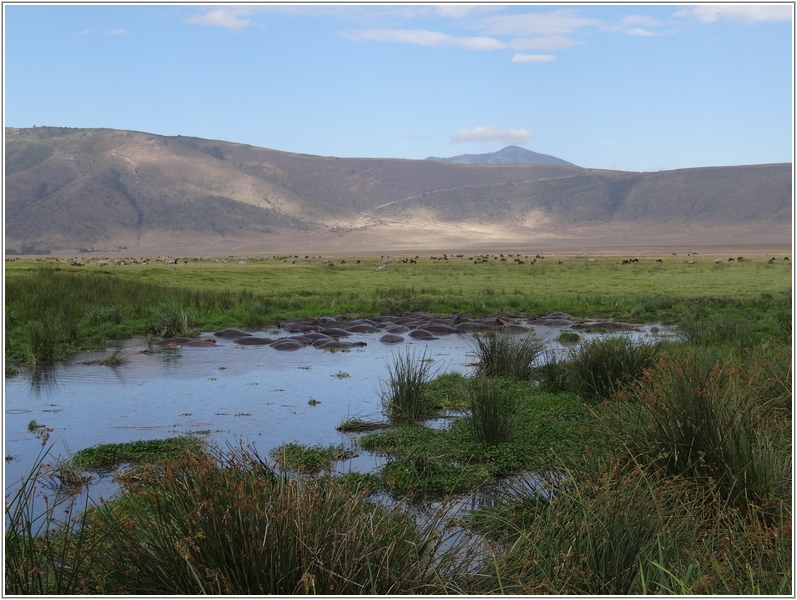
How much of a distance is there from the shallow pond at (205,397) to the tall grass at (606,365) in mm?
1700

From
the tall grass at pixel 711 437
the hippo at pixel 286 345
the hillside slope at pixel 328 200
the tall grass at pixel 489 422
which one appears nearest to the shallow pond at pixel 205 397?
the hippo at pixel 286 345

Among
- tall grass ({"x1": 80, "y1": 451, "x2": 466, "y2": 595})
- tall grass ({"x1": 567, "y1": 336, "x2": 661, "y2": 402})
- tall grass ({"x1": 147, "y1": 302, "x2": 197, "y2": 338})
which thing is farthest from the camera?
tall grass ({"x1": 147, "y1": 302, "x2": 197, "y2": 338})

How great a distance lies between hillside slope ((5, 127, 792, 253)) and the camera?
117750mm

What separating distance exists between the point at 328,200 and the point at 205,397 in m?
138

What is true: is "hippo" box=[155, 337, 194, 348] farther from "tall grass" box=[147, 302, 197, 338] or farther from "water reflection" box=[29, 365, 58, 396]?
"water reflection" box=[29, 365, 58, 396]

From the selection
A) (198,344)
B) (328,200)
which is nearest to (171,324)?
(198,344)

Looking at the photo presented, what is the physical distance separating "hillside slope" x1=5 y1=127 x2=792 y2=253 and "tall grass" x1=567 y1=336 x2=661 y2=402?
102 metres

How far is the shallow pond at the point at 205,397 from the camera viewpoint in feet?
27.7

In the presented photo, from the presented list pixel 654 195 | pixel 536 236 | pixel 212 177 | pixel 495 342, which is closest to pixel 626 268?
pixel 495 342

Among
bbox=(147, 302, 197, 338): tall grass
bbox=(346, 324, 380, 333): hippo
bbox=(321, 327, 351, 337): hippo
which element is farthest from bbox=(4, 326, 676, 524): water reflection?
bbox=(346, 324, 380, 333): hippo

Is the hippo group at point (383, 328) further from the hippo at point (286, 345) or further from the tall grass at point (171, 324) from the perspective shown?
the tall grass at point (171, 324)

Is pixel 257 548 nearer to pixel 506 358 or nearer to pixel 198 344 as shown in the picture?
pixel 506 358

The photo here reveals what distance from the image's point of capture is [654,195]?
137500 millimetres

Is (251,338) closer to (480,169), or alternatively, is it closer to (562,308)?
(562,308)
